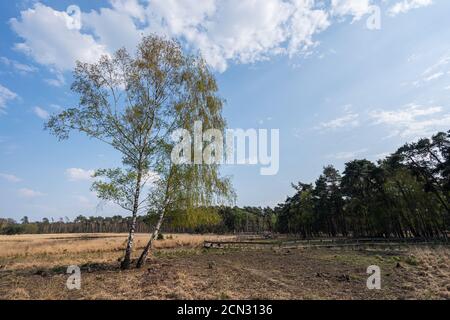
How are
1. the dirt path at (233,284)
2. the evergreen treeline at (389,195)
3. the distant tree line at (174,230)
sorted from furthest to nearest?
the distant tree line at (174,230), the evergreen treeline at (389,195), the dirt path at (233,284)

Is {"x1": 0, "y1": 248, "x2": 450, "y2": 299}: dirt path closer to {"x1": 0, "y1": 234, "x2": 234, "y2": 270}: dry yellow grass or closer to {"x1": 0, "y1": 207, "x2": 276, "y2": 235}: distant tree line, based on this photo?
{"x1": 0, "y1": 234, "x2": 234, "y2": 270}: dry yellow grass

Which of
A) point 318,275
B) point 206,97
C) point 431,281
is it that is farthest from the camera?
point 206,97

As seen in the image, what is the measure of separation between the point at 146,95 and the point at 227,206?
872cm

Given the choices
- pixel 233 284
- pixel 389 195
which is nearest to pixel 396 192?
pixel 389 195

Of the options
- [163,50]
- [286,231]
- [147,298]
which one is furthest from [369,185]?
[286,231]

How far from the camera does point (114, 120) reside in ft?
51.7

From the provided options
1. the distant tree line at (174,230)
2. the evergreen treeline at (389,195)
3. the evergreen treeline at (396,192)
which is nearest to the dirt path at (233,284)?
the evergreen treeline at (389,195)

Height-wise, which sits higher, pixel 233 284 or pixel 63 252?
pixel 233 284

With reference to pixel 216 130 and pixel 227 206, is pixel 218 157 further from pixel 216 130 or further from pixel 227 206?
pixel 227 206

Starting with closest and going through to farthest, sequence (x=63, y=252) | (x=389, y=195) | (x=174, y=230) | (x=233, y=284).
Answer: (x=233, y=284) → (x=63, y=252) → (x=389, y=195) → (x=174, y=230)

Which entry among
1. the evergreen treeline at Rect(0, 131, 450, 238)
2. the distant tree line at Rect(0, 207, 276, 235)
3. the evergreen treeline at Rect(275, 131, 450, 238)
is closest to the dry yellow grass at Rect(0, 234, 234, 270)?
the evergreen treeline at Rect(0, 131, 450, 238)

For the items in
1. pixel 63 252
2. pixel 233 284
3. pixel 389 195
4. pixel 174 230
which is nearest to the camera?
pixel 233 284

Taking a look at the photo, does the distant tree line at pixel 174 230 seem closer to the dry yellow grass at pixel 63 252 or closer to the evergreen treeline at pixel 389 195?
the evergreen treeline at pixel 389 195

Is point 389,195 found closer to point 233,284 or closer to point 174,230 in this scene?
point 233,284
